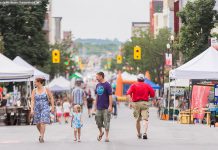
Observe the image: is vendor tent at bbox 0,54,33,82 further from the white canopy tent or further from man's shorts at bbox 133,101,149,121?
the white canopy tent

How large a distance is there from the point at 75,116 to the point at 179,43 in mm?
31327

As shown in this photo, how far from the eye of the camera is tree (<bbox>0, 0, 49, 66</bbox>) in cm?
6625

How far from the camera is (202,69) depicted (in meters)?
34.1

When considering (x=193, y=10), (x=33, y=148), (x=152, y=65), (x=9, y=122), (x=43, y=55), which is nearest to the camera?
(x=33, y=148)

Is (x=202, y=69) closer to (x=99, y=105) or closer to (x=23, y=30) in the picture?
(x=99, y=105)

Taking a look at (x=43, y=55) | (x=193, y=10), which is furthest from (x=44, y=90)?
(x=43, y=55)

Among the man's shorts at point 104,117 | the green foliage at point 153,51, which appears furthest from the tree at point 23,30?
the man's shorts at point 104,117

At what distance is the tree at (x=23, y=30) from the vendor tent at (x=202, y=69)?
32933 millimetres

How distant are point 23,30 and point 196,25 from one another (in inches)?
764

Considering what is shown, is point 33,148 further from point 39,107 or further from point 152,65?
point 152,65

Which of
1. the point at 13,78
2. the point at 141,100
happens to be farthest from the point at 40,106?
the point at 13,78

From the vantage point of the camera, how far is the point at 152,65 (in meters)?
91.2

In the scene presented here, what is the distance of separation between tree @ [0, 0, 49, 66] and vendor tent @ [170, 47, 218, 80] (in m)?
32.9

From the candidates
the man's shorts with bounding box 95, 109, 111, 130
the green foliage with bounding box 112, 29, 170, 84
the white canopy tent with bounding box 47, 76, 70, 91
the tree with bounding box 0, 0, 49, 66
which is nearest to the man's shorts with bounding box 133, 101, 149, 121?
the man's shorts with bounding box 95, 109, 111, 130
